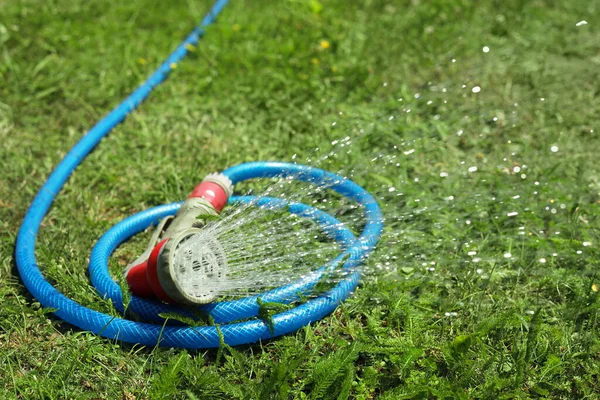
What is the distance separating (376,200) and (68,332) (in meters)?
1.60

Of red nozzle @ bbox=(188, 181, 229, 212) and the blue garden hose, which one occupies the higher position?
red nozzle @ bbox=(188, 181, 229, 212)

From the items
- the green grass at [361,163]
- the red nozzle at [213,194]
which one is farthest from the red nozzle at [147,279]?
the red nozzle at [213,194]

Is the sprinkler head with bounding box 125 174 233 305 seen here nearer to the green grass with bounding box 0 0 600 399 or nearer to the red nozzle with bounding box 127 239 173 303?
the red nozzle with bounding box 127 239 173 303

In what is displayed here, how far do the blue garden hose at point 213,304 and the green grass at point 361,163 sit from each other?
0.21 feet

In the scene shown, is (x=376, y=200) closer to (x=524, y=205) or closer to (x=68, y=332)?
(x=524, y=205)

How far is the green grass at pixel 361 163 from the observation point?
2637 mm

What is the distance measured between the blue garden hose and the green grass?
0.21ft

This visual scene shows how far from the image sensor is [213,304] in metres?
2.77

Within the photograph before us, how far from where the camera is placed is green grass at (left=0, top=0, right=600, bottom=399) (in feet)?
8.65

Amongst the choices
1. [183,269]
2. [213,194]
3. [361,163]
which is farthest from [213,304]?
[361,163]

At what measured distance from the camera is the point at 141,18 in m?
5.50

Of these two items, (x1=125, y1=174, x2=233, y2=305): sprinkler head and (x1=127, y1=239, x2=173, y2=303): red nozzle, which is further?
(x1=127, y1=239, x2=173, y2=303): red nozzle

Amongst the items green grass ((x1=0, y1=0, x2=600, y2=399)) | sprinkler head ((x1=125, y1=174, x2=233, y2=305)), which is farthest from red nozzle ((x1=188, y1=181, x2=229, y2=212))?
green grass ((x1=0, y1=0, x2=600, y2=399))

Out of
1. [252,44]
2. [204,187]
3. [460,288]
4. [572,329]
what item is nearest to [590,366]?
[572,329]
